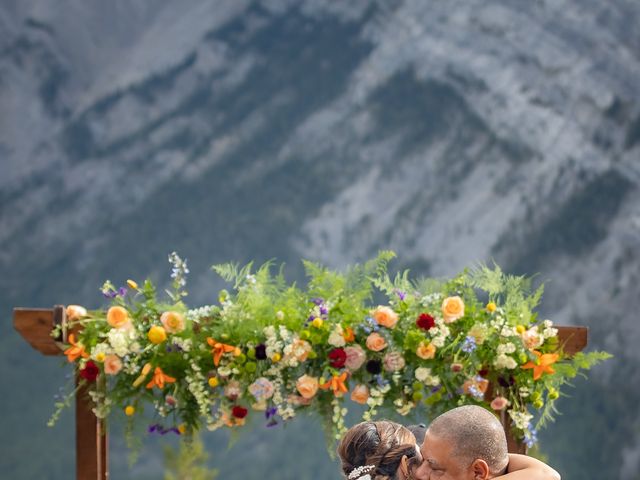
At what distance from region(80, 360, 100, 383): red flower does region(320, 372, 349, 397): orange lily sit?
2.91ft

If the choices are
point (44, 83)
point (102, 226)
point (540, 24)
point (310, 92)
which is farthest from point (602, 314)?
point (44, 83)

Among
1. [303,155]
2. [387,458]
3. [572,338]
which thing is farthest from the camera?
[303,155]

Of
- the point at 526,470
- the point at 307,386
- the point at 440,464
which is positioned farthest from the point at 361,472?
the point at 307,386

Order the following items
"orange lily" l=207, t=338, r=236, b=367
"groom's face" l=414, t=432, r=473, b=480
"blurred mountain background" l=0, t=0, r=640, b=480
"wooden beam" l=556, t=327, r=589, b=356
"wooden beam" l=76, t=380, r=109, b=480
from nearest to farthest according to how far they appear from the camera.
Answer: "groom's face" l=414, t=432, r=473, b=480 < "orange lily" l=207, t=338, r=236, b=367 < "wooden beam" l=76, t=380, r=109, b=480 < "wooden beam" l=556, t=327, r=589, b=356 < "blurred mountain background" l=0, t=0, r=640, b=480

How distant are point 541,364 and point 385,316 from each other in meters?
0.66

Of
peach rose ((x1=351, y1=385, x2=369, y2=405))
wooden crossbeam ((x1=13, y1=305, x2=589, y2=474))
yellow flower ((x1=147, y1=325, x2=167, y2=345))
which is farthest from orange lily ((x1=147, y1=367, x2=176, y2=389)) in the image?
peach rose ((x1=351, y1=385, x2=369, y2=405))

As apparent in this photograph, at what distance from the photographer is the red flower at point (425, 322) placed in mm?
3812

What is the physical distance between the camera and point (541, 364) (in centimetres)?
387

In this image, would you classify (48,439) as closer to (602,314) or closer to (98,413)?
(602,314)

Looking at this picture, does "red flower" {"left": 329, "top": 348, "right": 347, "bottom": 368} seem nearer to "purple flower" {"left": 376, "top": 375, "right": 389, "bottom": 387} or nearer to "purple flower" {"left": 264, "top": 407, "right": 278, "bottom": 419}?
"purple flower" {"left": 376, "top": 375, "right": 389, "bottom": 387}

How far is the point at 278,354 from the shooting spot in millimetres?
3736

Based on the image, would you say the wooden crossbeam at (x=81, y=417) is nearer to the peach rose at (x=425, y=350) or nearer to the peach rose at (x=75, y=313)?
the peach rose at (x=75, y=313)

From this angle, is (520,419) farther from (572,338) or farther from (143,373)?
(143,373)

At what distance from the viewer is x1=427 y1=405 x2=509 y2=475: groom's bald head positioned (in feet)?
8.07
